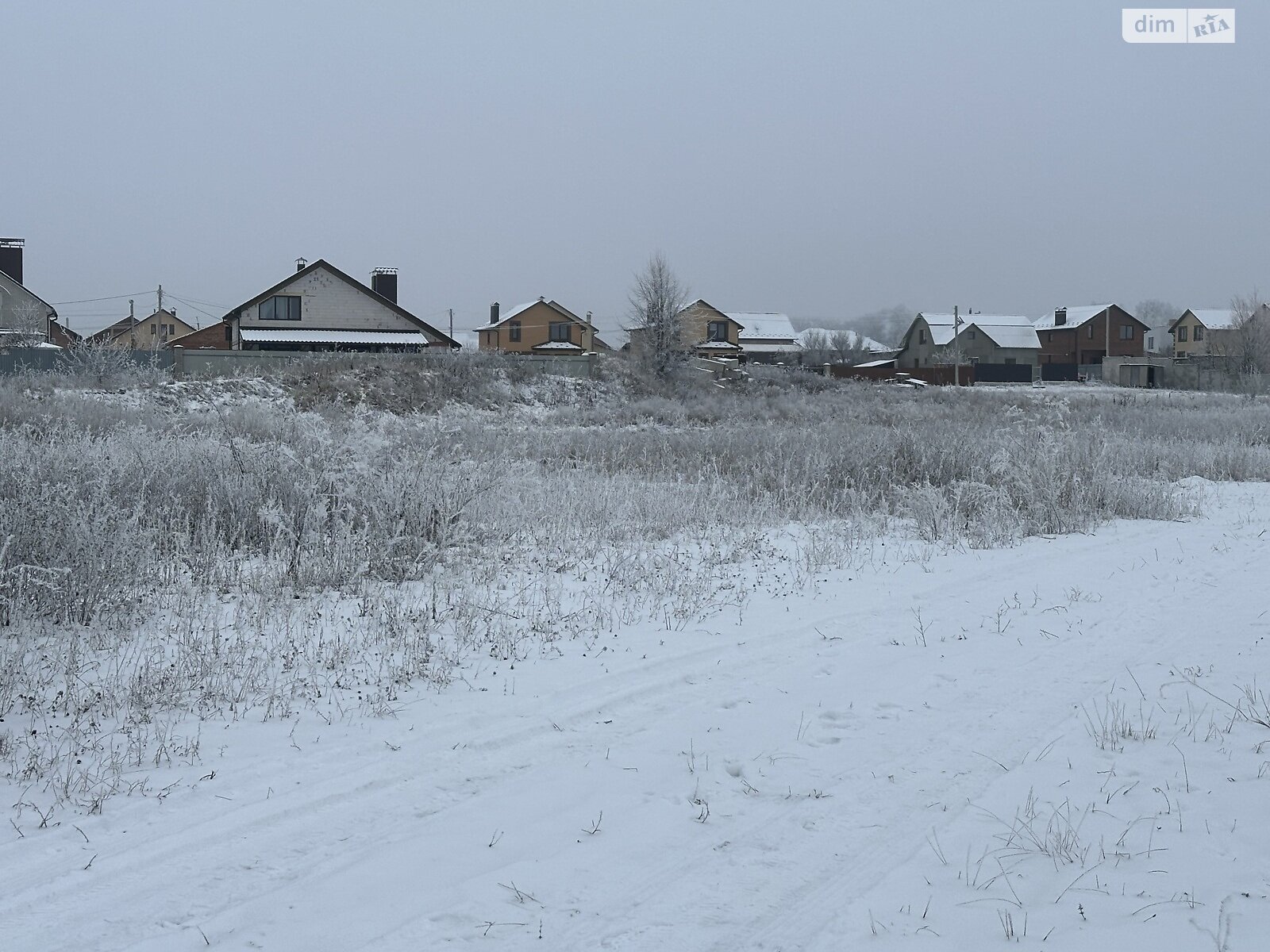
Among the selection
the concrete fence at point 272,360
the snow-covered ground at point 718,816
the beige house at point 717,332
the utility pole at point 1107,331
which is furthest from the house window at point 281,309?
the utility pole at point 1107,331

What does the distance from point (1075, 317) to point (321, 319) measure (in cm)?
6479

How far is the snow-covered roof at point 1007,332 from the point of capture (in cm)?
8225

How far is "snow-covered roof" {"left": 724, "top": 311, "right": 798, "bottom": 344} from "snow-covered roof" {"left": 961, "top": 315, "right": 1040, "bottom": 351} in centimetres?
2100

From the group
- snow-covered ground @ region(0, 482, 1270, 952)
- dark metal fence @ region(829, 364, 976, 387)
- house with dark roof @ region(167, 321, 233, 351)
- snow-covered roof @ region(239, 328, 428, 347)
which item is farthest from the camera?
dark metal fence @ region(829, 364, 976, 387)

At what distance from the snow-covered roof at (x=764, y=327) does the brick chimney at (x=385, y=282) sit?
44.9 metres

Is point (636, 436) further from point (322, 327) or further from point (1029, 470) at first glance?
point (322, 327)

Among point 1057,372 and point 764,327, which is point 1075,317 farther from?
point 764,327

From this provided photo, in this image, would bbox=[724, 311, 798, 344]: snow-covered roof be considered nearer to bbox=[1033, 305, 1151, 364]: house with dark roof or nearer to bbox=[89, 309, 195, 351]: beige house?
bbox=[1033, 305, 1151, 364]: house with dark roof

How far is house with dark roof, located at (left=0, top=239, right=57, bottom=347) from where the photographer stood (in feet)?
173

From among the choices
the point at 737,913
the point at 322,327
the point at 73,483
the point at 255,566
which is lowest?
the point at 737,913

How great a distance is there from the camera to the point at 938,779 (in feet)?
13.5

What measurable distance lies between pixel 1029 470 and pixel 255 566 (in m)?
9.01

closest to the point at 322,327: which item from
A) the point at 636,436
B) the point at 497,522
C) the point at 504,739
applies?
the point at 636,436

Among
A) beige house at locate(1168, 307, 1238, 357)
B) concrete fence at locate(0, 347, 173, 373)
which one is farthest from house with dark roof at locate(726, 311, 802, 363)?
concrete fence at locate(0, 347, 173, 373)
